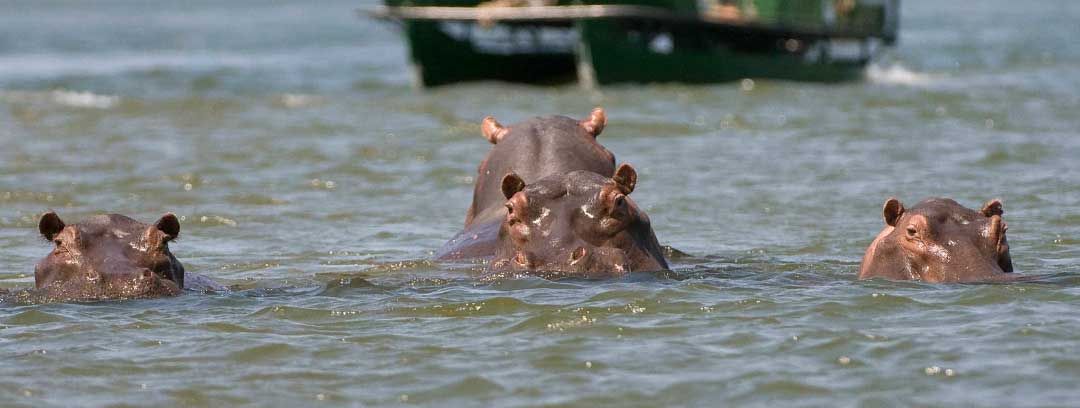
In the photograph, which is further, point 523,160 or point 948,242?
point 523,160

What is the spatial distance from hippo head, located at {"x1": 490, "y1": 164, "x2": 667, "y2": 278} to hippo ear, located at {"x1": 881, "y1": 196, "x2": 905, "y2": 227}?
3.44ft

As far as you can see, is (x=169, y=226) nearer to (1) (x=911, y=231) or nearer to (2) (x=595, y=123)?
(2) (x=595, y=123)

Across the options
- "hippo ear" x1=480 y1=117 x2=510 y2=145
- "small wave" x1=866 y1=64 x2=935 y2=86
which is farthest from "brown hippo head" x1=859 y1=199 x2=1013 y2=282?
"small wave" x1=866 y1=64 x2=935 y2=86

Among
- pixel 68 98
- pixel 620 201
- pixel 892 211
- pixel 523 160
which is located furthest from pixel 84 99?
pixel 892 211

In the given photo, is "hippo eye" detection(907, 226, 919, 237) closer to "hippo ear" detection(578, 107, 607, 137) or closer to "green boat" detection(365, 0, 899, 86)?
"hippo ear" detection(578, 107, 607, 137)

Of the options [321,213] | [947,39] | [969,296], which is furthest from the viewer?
[947,39]

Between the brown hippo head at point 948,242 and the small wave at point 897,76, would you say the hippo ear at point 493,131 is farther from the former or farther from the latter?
the small wave at point 897,76

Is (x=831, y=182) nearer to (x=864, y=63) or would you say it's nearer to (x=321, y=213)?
(x=321, y=213)

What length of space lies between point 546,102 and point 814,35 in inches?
246

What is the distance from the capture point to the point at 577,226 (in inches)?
296

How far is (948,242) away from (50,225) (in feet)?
11.9

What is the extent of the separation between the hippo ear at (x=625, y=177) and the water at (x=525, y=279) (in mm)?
420

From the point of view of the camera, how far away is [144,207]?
13.2 m

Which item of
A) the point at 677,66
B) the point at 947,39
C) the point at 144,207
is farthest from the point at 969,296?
the point at 947,39
